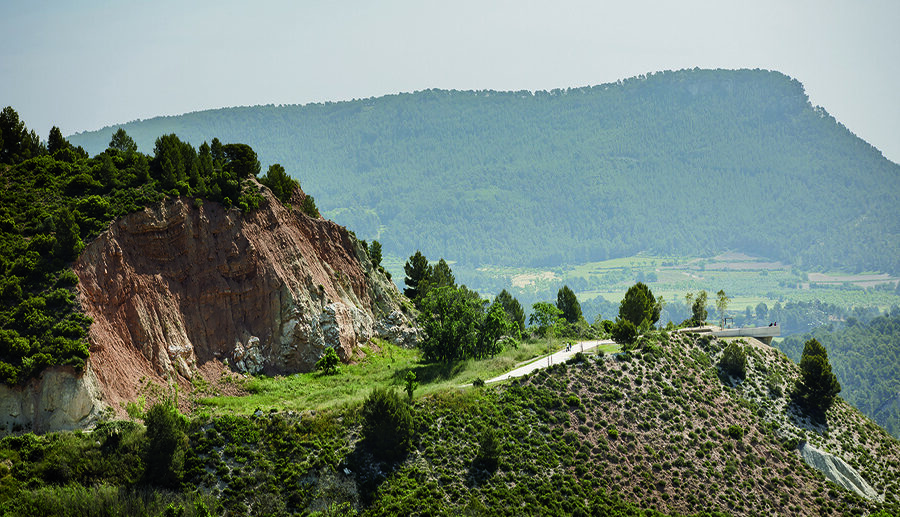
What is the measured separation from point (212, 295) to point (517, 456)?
25.0 m

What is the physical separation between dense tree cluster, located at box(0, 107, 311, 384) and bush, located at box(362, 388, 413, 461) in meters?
17.0

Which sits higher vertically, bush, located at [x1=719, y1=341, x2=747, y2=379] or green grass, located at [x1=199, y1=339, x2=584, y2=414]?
green grass, located at [x1=199, y1=339, x2=584, y2=414]

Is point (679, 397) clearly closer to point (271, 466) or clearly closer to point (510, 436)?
point (510, 436)

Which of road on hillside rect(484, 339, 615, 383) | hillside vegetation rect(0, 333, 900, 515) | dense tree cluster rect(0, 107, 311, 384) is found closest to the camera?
hillside vegetation rect(0, 333, 900, 515)

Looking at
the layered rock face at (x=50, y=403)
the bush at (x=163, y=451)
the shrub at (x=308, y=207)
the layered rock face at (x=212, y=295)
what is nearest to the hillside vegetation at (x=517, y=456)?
the bush at (x=163, y=451)

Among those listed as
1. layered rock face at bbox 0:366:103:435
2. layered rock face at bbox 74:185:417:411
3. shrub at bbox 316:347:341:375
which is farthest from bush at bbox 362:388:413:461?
layered rock face at bbox 0:366:103:435

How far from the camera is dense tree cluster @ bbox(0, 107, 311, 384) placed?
40531 mm

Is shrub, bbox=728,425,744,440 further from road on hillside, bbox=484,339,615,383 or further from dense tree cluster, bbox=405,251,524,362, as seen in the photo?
dense tree cluster, bbox=405,251,524,362

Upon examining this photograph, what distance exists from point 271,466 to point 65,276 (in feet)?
56.7

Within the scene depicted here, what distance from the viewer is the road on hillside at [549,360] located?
58844 mm

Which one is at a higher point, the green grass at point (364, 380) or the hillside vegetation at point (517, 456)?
the green grass at point (364, 380)

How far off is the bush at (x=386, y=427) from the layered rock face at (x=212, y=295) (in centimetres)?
1200

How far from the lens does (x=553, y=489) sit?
4628cm

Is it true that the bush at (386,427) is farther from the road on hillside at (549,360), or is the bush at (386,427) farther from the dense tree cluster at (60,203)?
the dense tree cluster at (60,203)
